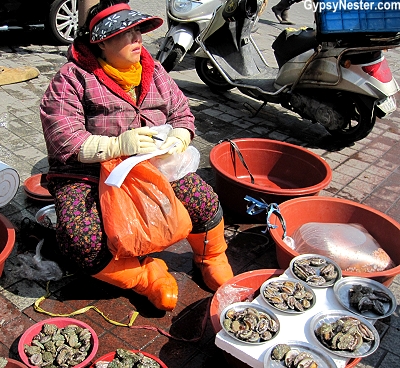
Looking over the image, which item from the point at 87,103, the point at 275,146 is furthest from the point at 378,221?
the point at 87,103

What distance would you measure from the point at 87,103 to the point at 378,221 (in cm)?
189

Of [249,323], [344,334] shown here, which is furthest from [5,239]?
[344,334]

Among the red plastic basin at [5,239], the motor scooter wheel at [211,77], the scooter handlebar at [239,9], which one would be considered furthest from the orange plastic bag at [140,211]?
the motor scooter wheel at [211,77]

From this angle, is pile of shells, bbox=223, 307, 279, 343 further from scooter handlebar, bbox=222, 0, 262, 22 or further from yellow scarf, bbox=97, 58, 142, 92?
scooter handlebar, bbox=222, 0, 262, 22

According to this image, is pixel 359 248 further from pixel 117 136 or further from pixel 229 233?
pixel 117 136

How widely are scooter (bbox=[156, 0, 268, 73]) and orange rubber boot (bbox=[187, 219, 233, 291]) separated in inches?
147

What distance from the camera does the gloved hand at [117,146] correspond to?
244cm

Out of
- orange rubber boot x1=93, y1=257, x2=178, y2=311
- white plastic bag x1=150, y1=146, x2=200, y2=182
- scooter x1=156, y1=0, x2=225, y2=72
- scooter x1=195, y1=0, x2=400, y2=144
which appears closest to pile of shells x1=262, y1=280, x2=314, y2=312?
orange rubber boot x1=93, y1=257, x2=178, y2=311

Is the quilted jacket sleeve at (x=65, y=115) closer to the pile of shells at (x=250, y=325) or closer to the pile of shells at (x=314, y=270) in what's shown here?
the pile of shells at (x=250, y=325)

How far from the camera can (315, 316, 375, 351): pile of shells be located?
2.08 metres

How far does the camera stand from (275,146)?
13.0 ft

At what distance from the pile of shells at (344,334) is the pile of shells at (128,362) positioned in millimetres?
732

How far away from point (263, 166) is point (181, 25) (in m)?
2.92

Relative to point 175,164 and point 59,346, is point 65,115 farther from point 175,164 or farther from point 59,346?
point 59,346
